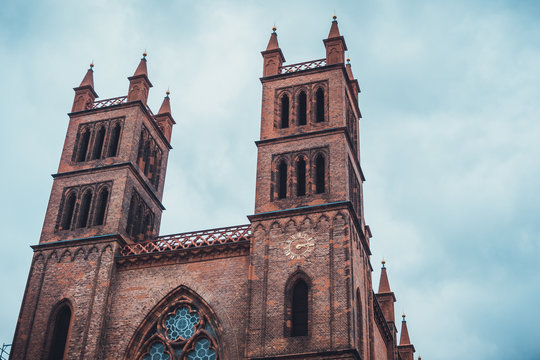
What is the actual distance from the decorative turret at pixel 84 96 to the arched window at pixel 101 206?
6.19 metres

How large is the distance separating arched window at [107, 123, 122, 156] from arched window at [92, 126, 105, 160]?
0.55 m

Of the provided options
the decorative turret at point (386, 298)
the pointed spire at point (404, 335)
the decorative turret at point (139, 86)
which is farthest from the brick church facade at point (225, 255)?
the pointed spire at point (404, 335)

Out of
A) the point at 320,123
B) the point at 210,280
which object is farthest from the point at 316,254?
the point at 320,123

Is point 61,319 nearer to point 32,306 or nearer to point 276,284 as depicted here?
point 32,306

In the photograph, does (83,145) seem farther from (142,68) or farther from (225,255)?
(225,255)

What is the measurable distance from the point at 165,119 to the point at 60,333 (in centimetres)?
1513

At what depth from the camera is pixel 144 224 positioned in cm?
4247

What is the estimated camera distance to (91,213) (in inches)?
1570

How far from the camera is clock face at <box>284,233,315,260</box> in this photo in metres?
34.7

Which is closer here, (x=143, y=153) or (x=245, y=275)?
(x=245, y=275)

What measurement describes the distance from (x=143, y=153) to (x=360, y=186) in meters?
11.8

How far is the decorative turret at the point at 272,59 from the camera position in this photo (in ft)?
139

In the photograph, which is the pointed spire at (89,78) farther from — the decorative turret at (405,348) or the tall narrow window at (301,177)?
the decorative turret at (405,348)

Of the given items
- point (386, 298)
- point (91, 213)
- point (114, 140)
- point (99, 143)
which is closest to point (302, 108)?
point (114, 140)
